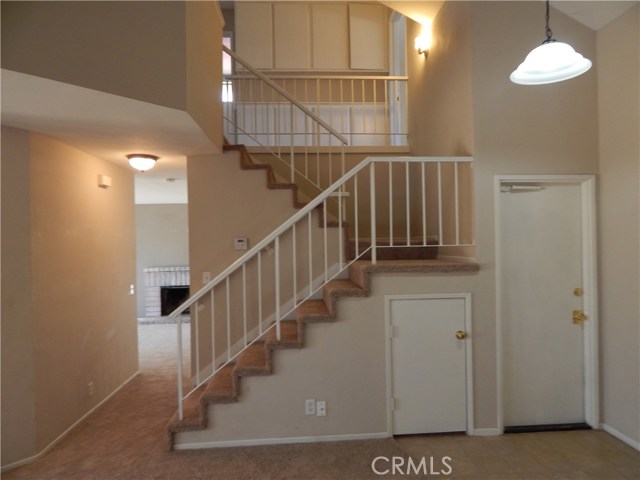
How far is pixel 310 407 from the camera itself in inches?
110

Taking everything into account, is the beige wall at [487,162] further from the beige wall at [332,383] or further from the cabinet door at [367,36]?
the cabinet door at [367,36]

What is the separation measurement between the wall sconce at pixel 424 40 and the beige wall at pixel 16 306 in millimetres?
3675

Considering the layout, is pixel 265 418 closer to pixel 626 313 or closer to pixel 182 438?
pixel 182 438

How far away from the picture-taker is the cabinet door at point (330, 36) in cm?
501

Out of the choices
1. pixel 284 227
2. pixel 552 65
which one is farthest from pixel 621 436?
pixel 284 227

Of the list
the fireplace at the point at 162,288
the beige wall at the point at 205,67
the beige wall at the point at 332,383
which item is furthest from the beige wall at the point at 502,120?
the fireplace at the point at 162,288

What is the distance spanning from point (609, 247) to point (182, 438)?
3.62 meters

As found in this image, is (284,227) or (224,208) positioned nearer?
(284,227)

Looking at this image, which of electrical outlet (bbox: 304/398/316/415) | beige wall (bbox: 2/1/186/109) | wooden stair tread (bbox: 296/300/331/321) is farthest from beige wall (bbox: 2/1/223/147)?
electrical outlet (bbox: 304/398/316/415)

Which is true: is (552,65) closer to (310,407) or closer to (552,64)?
(552,64)

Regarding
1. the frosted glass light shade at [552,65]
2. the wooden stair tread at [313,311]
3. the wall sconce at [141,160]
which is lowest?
the wooden stair tread at [313,311]

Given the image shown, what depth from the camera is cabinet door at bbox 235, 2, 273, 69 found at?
491cm

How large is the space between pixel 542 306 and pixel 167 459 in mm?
3140

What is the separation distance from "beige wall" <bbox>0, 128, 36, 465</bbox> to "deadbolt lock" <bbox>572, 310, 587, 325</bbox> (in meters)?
4.27
